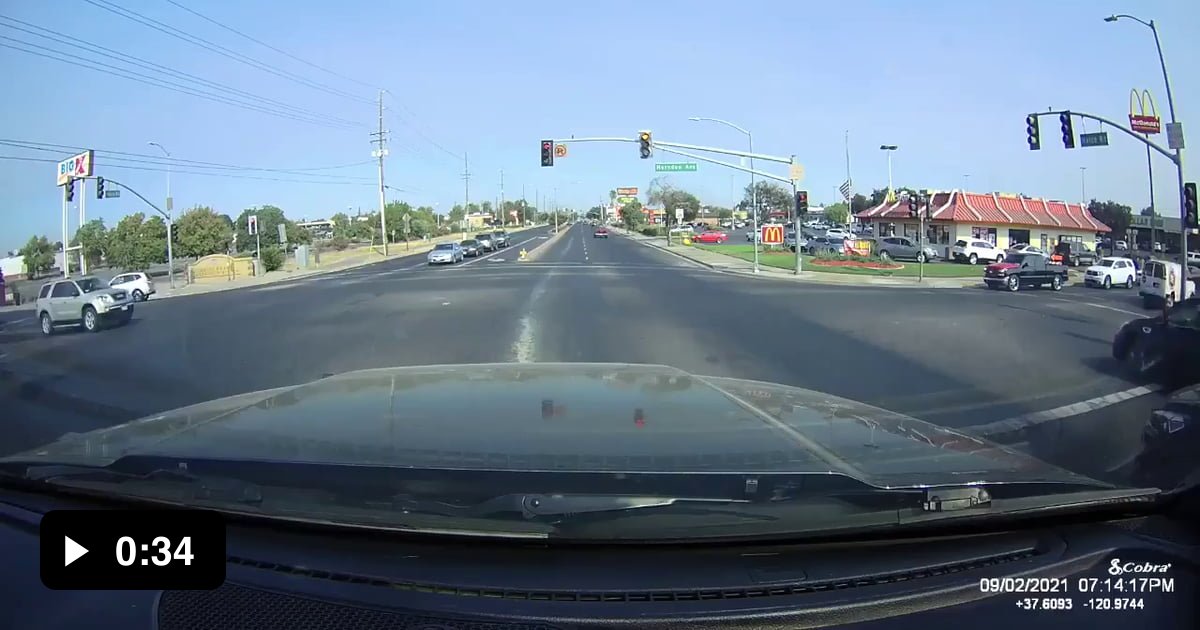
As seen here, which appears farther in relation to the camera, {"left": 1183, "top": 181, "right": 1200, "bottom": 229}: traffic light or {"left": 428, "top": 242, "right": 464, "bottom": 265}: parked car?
{"left": 428, "top": 242, "right": 464, "bottom": 265}: parked car

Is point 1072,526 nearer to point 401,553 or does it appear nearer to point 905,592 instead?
point 905,592

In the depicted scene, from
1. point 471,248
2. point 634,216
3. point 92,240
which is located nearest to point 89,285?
point 92,240

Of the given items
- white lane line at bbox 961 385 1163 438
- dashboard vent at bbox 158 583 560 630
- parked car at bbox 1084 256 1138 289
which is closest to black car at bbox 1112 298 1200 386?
white lane line at bbox 961 385 1163 438

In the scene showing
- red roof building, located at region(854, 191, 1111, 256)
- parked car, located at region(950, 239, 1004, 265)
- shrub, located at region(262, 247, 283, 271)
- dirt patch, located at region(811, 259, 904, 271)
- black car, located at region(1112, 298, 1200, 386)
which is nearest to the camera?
black car, located at region(1112, 298, 1200, 386)

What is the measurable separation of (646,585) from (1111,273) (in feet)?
49.0

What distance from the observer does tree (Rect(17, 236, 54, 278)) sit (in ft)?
44.1

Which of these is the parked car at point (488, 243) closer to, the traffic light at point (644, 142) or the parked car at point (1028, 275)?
the traffic light at point (644, 142)

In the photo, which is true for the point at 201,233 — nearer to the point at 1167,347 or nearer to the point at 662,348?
the point at 662,348

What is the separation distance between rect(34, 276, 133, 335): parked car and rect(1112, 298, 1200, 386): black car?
17.2 meters

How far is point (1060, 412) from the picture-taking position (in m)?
7.26

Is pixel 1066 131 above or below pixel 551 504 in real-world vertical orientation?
above

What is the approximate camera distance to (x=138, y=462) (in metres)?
3.55

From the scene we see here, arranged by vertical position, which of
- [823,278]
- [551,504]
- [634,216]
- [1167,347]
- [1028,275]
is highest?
[634,216]

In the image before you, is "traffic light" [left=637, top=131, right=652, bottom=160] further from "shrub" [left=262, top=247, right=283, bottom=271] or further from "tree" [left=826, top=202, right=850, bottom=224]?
"tree" [left=826, top=202, right=850, bottom=224]
